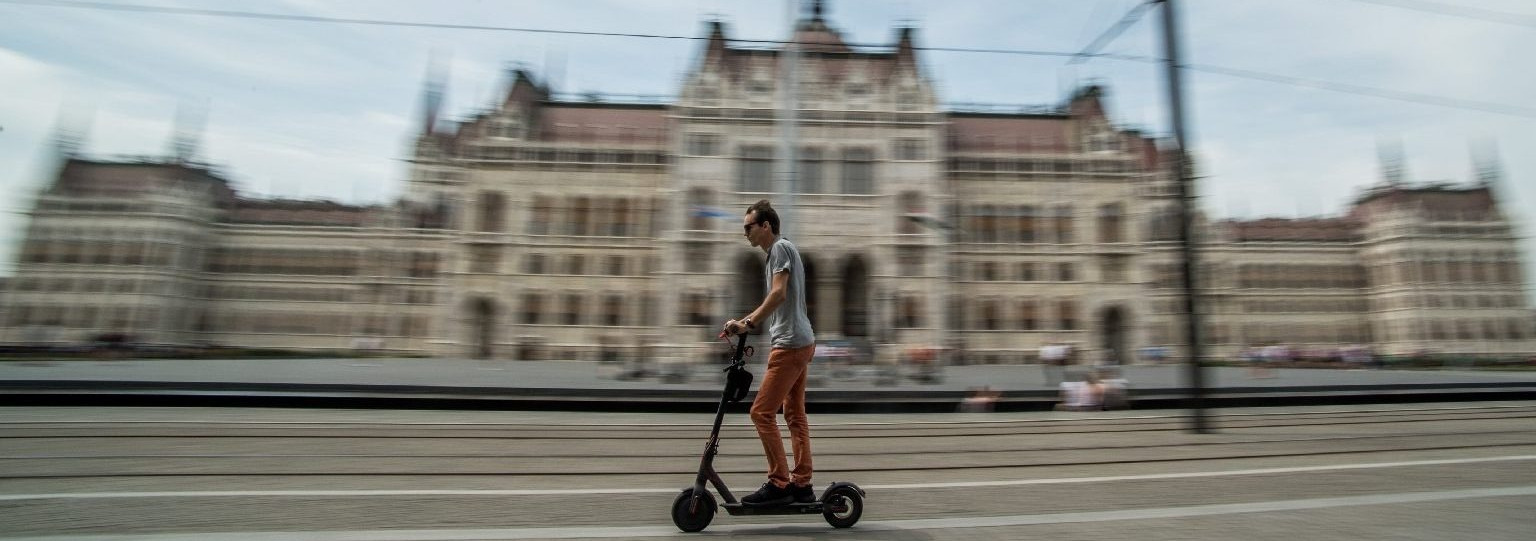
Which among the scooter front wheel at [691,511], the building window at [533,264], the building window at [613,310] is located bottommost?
the scooter front wheel at [691,511]

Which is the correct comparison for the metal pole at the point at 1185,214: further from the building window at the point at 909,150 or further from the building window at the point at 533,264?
the building window at the point at 533,264


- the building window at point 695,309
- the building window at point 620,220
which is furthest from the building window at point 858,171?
the building window at point 620,220

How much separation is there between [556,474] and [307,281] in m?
41.0

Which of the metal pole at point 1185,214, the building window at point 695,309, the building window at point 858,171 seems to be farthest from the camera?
the building window at point 858,171

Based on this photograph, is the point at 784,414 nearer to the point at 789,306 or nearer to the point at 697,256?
the point at 789,306

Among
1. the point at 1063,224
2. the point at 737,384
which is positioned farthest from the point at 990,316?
the point at 737,384

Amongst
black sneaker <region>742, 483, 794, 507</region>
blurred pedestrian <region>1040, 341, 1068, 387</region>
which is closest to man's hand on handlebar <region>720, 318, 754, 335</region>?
black sneaker <region>742, 483, 794, 507</region>

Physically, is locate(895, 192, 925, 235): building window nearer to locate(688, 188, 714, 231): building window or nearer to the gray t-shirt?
locate(688, 188, 714, 231): building window

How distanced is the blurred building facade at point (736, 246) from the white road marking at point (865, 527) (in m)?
25.3

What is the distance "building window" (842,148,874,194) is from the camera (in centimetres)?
3200

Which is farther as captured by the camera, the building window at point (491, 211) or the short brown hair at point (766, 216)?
the building window at point (491, 211)

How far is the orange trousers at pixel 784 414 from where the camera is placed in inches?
107

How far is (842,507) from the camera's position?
2723 mm

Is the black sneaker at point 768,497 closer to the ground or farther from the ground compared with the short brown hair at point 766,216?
closer to the ground
